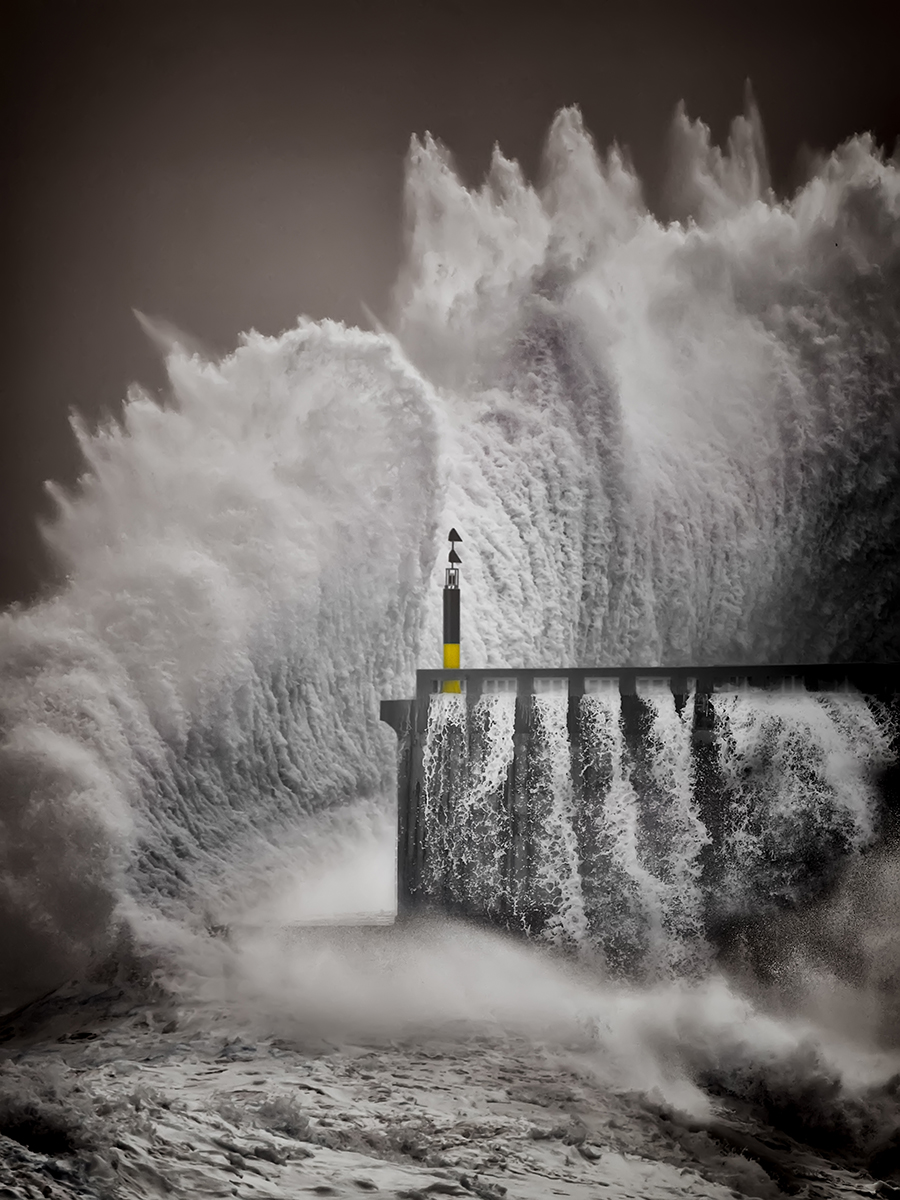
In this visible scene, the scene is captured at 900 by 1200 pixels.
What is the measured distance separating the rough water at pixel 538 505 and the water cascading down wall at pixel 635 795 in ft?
7.78

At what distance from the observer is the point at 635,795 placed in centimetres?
772

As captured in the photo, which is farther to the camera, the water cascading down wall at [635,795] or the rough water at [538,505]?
the rough water at [538,505]

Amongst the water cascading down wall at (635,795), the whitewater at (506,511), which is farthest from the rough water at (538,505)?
the water cascading down wall at (635,795)

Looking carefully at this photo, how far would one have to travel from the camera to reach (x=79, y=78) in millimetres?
11812

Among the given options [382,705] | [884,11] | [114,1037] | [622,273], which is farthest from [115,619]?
[884,11]

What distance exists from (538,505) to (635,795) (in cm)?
344

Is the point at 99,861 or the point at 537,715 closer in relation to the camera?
the point at 537,715

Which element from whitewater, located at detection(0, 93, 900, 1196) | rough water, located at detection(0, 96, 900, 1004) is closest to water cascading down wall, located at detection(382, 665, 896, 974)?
whitewater, located at detection(0, 93, 900, 1196)

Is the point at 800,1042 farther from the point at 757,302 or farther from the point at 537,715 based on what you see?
the point at 757,302

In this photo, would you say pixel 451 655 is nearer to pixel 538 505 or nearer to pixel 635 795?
pixel 635 795

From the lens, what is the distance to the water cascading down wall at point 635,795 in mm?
7426

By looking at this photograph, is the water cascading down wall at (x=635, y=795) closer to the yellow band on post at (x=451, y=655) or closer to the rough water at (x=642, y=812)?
the rough water at (x=642, y=812)

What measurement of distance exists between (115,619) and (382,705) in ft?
9.64

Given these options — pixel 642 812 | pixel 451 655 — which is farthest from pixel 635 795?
pixel 451 655
